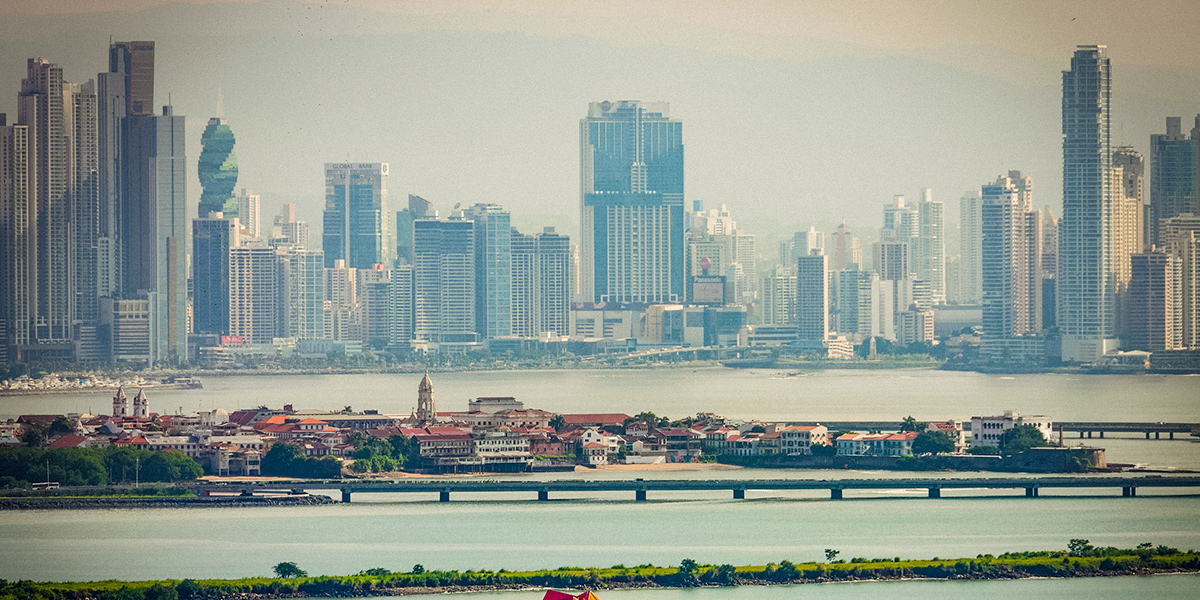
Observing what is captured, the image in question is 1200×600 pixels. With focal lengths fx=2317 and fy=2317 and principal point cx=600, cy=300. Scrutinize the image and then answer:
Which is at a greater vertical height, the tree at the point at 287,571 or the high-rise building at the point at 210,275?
the high-rise building at the point at 210,275

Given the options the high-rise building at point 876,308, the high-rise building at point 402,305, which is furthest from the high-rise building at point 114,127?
the high-rise building at point 876,308

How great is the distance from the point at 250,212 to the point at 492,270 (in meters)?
7.73

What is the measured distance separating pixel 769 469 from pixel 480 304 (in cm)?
3509

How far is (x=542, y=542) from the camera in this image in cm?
1623

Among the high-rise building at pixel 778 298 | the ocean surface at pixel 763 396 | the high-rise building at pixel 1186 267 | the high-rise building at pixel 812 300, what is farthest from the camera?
the high-rise building at pixel 778 298

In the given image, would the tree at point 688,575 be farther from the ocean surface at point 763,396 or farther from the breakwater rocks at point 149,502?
the ocean surface at point 763,396

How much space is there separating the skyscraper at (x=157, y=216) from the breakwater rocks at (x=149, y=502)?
106ft

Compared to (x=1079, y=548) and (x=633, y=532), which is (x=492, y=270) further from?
(x=1079, y=548)

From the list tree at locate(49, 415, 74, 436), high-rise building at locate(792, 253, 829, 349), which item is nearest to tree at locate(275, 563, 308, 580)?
tree at locate(49, 415, 74, 436)

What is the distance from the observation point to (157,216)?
52.5 meters

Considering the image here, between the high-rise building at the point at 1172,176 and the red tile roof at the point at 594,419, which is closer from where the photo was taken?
the red tile roof at the point at 594,419

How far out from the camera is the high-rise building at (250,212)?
59.9 meters

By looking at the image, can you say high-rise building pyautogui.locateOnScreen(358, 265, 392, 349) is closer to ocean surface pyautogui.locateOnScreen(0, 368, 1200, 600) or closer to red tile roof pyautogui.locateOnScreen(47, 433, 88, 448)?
red tile roof pyautogui.locateOnScreen(47, 433, 88, 448)

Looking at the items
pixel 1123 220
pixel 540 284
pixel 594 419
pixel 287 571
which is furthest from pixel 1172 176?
pixel 287 571
